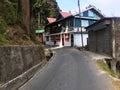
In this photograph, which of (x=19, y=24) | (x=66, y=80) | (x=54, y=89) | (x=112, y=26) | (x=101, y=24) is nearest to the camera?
(x=54, y=89)

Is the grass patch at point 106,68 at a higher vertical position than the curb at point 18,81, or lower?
lower

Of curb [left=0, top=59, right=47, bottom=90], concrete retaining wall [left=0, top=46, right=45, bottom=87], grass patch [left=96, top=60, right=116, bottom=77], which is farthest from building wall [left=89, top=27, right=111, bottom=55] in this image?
concrete retaining wall [left=0, top=46, right=45, bottom=87]

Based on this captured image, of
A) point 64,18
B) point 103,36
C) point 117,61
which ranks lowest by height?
point 117,61

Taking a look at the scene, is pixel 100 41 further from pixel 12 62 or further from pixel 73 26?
pixel 12 62

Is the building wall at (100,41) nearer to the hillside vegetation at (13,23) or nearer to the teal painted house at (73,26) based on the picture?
the hillside vegetation at (13,23)

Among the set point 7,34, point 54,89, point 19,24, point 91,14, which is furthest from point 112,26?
point 91,14

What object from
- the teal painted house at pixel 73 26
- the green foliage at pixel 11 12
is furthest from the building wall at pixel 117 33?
the teal painted house at pixel 73 26

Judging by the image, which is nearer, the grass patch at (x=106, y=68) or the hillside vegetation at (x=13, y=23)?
the hillside vegetation at (x=13, y=23)

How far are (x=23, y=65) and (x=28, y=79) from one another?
2.79 ft

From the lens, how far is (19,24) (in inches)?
787

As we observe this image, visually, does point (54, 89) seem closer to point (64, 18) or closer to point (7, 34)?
point (7, 34)

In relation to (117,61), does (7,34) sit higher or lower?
higher

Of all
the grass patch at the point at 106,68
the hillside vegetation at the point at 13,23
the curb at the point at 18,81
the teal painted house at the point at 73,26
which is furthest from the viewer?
the teal painted house at the point at 73,26

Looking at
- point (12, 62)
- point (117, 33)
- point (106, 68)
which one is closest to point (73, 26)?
point (117, 33)
